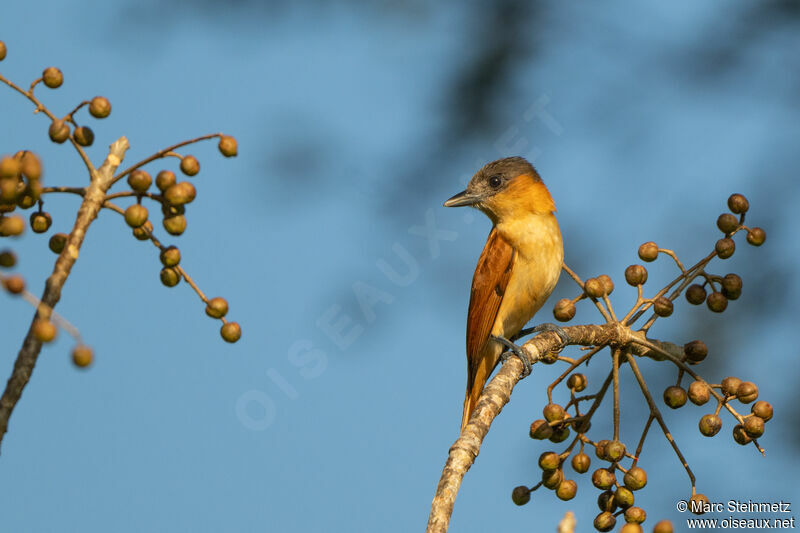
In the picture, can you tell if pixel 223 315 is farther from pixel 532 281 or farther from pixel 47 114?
pixel 532 281

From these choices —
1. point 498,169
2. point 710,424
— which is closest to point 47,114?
point 710,424

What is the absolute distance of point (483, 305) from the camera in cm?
473

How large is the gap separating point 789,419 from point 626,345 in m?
4.41

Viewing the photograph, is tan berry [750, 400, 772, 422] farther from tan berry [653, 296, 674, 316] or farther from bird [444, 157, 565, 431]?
bird [444, 157, 565, 431]

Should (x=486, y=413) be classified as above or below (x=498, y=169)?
below

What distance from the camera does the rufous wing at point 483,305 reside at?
470cm

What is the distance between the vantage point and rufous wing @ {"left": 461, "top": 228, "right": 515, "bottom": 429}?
4699mm

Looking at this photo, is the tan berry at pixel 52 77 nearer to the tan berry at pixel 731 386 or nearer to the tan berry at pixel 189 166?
the tan berry at pixel 189 166

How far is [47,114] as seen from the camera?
71.7 inches

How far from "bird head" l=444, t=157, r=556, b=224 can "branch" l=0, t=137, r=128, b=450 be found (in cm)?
355

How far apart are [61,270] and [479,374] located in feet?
12.0

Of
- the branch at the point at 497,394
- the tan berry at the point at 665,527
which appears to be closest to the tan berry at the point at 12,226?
the branch at the point at 497,394

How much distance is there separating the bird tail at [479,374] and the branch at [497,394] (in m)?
1.18

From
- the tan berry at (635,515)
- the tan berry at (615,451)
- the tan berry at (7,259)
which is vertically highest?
the tan berry at (615,451)
